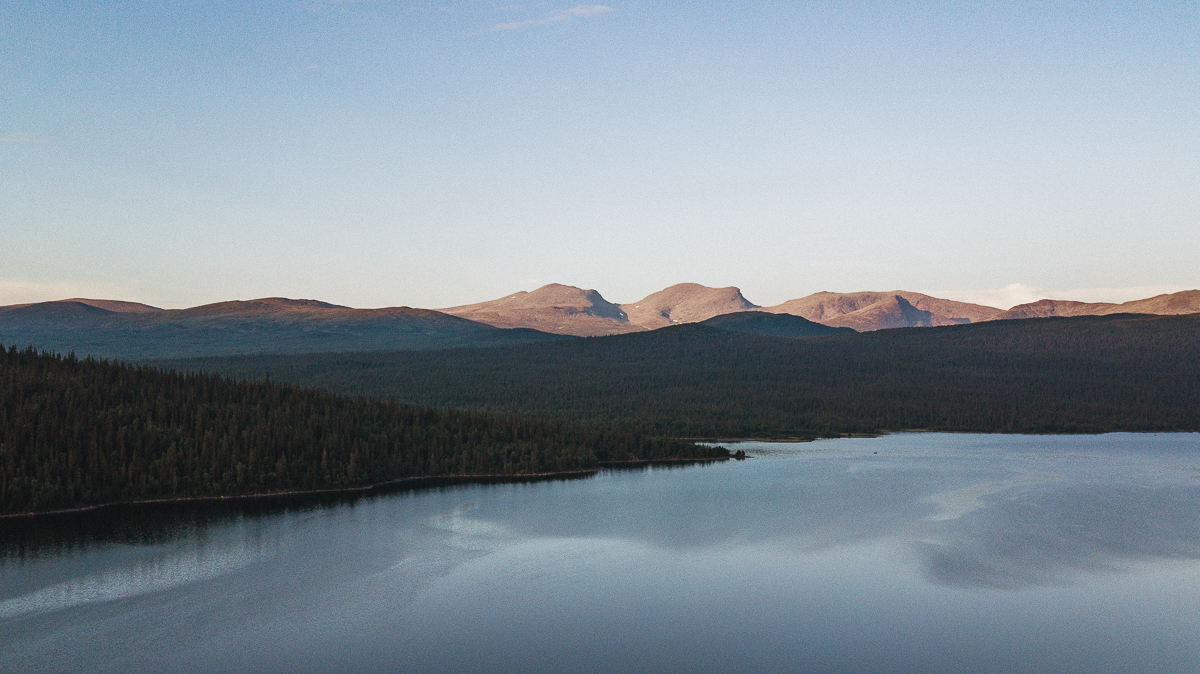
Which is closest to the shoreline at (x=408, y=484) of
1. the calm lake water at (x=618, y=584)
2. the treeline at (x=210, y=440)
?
the treeline at (x=210, y=440)

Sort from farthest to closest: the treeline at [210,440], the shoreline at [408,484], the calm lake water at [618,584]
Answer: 1. the treeline at [210,440]
2. the shoreline at [408,484]
3. the calm lake water at [618,584]

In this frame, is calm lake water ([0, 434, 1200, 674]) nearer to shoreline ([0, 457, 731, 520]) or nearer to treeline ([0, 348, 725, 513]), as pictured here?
shoreline ([0, 457, 731, 520])

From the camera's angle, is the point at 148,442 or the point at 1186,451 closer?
the point at 148,442

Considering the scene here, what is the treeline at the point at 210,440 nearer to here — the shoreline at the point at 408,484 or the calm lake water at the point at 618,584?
the shoreline at the point at 408,484

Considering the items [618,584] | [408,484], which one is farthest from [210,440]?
[618,584]

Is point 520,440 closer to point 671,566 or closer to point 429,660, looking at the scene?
point 671,566

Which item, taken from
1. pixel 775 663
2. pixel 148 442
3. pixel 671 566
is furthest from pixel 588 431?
pixel 775 663
